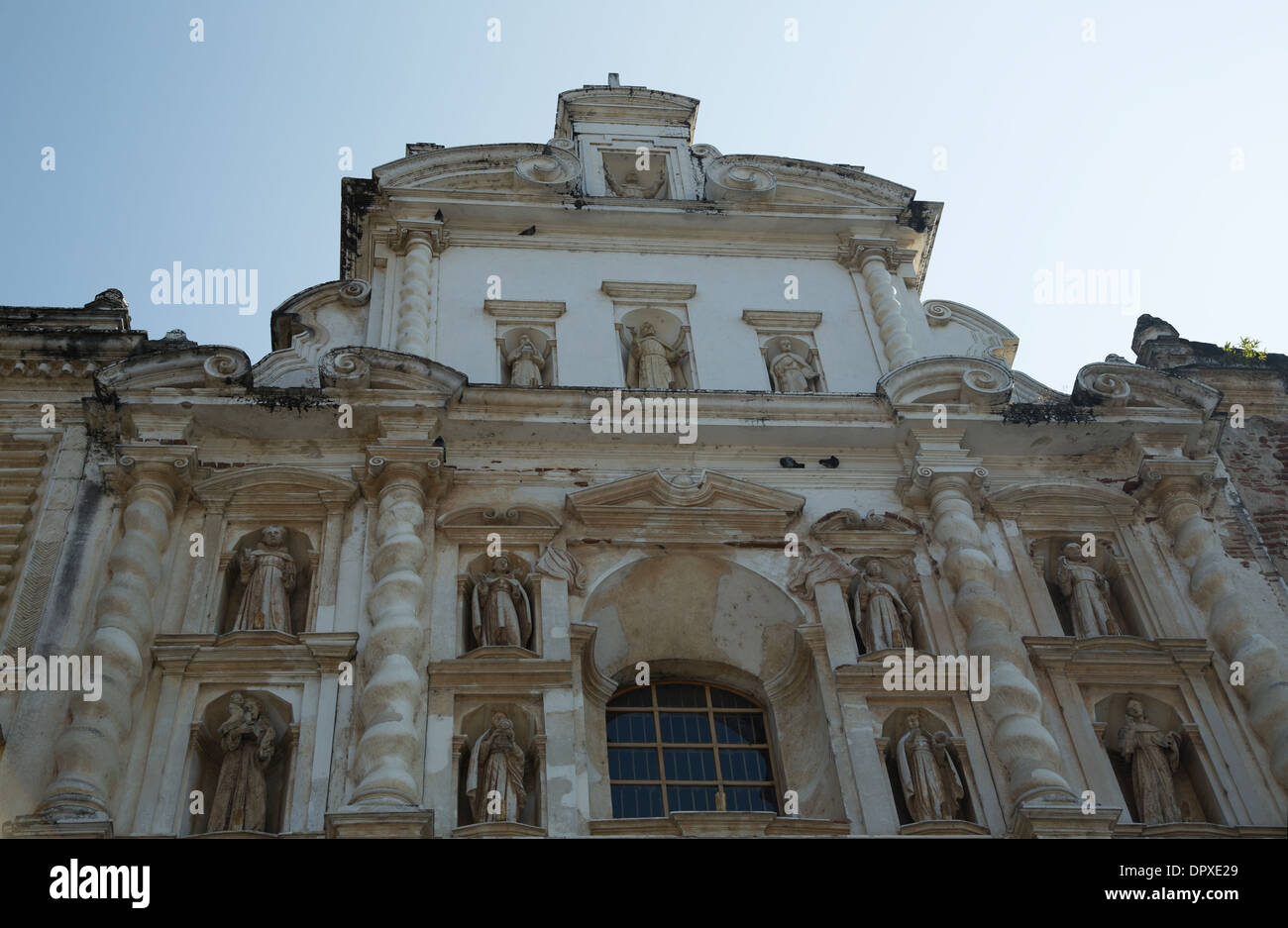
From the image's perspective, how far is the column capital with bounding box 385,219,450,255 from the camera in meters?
17.2

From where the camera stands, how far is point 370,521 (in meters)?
13.7

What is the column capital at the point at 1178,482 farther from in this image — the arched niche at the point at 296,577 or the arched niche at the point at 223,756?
the arched niche at the point at 223,756

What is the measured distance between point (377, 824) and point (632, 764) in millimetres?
2949

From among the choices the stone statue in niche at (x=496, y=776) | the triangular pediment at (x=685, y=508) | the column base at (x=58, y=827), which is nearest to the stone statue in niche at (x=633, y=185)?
the triangular pediment at (x=685, y=508)

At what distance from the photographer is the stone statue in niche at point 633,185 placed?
19062mm

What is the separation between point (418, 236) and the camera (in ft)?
56.4

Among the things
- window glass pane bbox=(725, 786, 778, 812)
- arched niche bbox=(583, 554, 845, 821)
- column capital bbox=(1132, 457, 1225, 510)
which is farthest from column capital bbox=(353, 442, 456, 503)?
column capital bbox=(1132, 457, 1225, 510)

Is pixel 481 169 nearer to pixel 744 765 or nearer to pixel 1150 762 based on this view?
pixel 744 765

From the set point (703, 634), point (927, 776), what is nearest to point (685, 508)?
point (703, 634)

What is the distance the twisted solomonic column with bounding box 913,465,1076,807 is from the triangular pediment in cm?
135

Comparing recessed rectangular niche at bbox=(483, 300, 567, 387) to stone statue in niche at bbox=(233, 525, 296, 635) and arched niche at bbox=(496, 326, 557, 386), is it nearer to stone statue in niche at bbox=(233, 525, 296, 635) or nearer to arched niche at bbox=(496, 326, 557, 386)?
arched niche at bbox=(496, 326, 557, 386)

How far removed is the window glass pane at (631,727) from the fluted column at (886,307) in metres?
4.90

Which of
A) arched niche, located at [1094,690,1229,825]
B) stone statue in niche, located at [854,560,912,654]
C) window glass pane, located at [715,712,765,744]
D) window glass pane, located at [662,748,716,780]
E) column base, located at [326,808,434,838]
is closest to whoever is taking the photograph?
column base, located at [326,808,434,838]

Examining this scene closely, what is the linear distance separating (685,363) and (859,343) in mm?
1932
